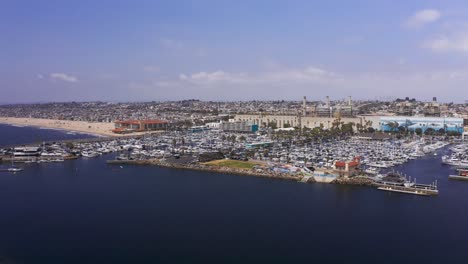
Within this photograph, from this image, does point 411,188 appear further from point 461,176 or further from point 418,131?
point 418,131

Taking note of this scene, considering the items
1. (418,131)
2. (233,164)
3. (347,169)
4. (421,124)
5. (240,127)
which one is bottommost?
(233,164)

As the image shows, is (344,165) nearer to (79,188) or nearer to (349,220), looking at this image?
(349,220)

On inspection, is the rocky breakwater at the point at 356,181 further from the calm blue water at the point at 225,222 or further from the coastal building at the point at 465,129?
the coastal building at the point at 465,129

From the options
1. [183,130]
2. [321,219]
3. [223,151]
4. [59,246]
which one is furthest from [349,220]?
[183,130]

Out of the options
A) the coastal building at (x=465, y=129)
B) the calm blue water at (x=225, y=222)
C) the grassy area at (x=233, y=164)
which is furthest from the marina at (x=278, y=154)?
the coastal building at (x=465, y=129)

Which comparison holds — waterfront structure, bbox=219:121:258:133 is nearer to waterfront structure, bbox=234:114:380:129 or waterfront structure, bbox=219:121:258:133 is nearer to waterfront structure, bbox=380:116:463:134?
waterfront structure, bbox=234:114:380:129

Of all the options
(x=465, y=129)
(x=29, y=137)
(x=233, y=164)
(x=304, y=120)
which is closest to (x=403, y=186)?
(x=233, y=164)

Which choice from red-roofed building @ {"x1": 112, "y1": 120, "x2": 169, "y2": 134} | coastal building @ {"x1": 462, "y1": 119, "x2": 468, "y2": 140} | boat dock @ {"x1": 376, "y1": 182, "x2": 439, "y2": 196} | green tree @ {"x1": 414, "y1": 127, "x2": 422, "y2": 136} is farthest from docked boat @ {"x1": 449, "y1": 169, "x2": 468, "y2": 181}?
red-roofed building @ {"x1": 112, "y1": 120, "x2": 169, "y2": 134}

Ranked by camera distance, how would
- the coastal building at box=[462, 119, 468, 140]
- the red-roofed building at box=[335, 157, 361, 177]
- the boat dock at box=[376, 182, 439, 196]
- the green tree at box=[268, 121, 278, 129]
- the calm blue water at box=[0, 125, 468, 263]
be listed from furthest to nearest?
the green tree at box=[268, 121, 278, 129], the coastal building at box=[462, 119, 468, 140], the red-roofed building at box=[335, 157, 361, 177], the boat dock at box=[376, 182, 439, 196], the calm blue water at box=[0, 125, 468, 263]

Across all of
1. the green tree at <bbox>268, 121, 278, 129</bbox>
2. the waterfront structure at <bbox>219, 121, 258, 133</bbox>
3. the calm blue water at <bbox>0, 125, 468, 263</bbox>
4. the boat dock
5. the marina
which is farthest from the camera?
the green tree at <bbox>268, 121, 278, 129</bbox>
